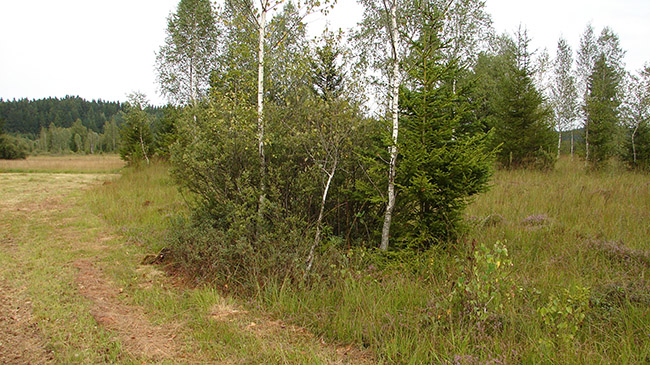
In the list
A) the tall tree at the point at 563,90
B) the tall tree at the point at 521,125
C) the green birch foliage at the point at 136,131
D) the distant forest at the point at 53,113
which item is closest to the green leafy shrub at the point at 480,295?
the tall tree at the point at 521,125

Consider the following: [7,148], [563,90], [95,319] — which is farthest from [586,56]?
[7,148]

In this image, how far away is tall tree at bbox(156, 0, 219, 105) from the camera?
18.6 metres

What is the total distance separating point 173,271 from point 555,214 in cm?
706

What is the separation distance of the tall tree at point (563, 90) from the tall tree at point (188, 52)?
75.3ft

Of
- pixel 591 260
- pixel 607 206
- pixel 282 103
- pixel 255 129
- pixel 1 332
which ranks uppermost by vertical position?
pixel 282 103

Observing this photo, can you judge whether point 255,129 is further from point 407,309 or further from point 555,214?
point 555,214

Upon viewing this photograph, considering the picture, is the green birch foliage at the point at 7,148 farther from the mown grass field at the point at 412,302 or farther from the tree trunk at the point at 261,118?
the tree trunk at the point at 261,118

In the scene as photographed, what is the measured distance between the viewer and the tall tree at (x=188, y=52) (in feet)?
61.2

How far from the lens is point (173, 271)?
16.6ft

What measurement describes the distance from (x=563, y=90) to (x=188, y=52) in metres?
25.7

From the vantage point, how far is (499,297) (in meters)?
3.34

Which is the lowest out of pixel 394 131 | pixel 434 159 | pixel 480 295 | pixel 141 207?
pixel 141 207

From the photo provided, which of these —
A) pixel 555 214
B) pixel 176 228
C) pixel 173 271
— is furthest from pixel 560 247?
pixel 176 228

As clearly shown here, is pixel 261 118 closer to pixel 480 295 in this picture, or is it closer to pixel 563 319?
pixel 480 295
